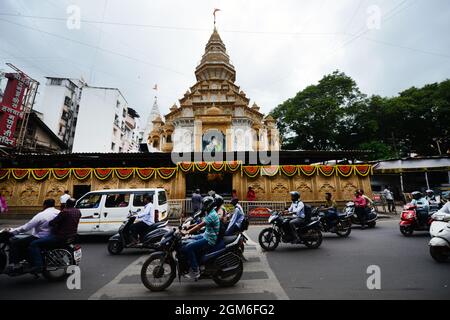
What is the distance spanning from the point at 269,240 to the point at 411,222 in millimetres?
5550

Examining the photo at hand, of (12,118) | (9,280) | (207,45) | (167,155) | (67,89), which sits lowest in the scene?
(9,280)

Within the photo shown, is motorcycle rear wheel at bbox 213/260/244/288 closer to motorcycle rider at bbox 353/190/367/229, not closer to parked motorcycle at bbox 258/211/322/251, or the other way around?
parked motorcycle at bbox 258/211/322/251

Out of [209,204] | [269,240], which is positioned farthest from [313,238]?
[209,204]

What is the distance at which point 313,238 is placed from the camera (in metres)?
6.48

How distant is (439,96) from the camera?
94.4 feet

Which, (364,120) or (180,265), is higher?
(364,120)

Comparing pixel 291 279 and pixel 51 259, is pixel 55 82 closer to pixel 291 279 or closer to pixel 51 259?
pixel 51 259

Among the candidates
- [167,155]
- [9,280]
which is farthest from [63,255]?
[167,155]

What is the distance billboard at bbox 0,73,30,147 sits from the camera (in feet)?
52.6

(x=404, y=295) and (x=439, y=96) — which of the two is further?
(x=439, y=96)

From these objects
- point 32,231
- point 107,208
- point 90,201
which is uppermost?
point 90,201

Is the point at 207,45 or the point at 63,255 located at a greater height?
the point at 207,45
